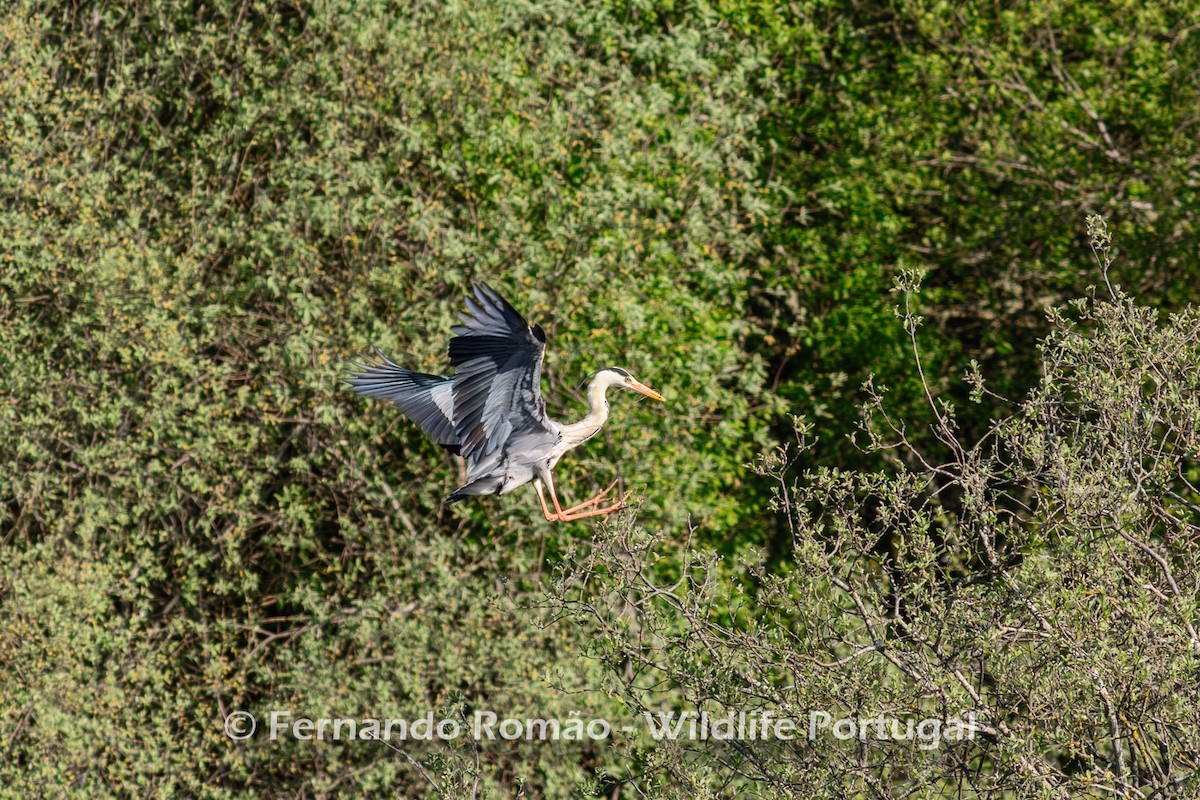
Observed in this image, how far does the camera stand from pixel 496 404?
6.68 m

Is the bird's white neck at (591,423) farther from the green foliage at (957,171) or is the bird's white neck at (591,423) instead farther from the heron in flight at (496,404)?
the green foliage at (957,171)

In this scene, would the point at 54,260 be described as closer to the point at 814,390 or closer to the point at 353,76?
the point at 353,76

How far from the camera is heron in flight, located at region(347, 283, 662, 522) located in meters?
6.34

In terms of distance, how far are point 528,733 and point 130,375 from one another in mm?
3815

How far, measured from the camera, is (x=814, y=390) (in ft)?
45.3

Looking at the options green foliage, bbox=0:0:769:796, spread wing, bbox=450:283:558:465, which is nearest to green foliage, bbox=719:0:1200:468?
green foliage, bbox=0:0:769:796

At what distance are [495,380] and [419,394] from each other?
0.88m

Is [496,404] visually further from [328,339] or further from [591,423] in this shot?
[328,339]

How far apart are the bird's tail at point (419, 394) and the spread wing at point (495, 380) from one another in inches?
5.7

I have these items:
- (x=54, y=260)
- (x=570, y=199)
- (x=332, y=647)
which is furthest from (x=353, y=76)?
(x=332, y=647)

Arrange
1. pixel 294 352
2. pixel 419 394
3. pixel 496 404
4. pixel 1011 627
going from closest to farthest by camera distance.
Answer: pixel 1011 627
pixel 496 404
pixel 419 394
pixel 294 352

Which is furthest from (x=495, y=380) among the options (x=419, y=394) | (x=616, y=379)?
(x=419, y=394)

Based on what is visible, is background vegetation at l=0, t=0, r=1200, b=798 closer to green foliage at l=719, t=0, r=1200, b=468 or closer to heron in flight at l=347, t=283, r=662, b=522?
green foliage at l=719, t=0, r=1200, b=468

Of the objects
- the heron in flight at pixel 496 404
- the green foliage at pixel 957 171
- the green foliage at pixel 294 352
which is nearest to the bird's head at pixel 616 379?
the heron in flight at pixel 496 404
